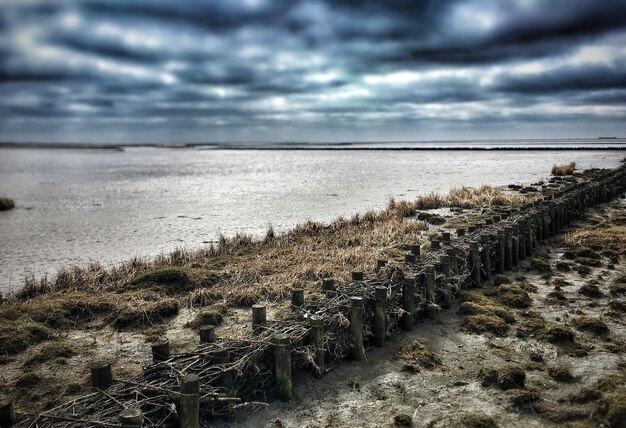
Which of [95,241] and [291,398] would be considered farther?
[95,241]

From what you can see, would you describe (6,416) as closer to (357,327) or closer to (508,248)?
(357,327)

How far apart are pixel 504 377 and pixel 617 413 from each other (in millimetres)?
1299

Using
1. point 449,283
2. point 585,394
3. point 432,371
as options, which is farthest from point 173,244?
point 585,394

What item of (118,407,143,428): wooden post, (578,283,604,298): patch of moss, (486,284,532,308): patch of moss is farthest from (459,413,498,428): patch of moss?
(578,283,604,298): patch of moss

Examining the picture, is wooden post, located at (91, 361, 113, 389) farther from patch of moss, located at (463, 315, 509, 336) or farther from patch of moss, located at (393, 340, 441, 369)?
patch of moss, located at (463, 315, 509, 336)

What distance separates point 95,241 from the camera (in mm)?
18797

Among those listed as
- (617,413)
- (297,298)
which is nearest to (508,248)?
(297,298)

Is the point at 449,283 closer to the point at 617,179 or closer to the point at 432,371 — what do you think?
→ the point at 432,371

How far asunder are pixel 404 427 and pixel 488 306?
3.86 metres

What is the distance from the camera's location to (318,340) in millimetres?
6254

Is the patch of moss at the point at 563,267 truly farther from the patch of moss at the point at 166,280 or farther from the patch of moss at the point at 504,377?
the patch of moss at the point at 166,280

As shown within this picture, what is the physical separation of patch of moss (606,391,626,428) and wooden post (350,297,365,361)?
3043mm

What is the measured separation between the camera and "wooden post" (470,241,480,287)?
9.57m

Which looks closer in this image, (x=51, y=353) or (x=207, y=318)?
(x=51, y=353)
